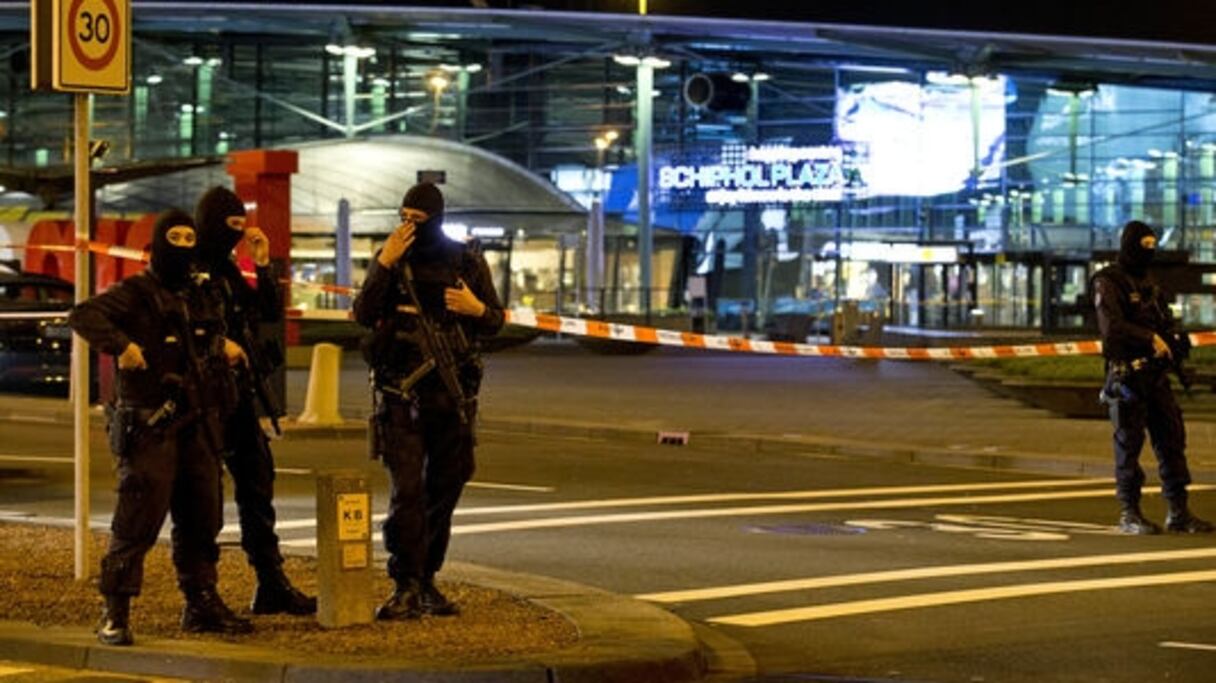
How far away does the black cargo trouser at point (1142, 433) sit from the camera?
14.3m

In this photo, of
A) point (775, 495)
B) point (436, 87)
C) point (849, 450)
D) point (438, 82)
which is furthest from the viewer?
point (436, 87)

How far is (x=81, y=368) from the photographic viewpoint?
10.9 meters

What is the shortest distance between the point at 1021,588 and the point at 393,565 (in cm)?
366

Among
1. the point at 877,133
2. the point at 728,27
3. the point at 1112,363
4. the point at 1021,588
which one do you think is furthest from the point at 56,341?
the point at 877,133

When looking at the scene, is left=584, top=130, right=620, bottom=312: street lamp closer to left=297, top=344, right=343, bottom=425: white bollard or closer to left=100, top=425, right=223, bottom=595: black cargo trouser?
left=297, top=344, right=343, bottom=425: white bollard

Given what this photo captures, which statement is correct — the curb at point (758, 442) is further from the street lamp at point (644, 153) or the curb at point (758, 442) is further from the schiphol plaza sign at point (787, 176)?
the schiphol plaza sign at point (787, 176)

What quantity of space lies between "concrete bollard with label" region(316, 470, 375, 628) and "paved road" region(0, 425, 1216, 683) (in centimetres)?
182

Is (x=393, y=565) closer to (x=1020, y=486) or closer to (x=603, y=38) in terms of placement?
(x=1020, y=486)

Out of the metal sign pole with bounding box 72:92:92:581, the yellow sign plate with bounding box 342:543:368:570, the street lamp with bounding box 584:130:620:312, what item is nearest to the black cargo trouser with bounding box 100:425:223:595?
the yellow sign plate with bounding box 342:543:368:570

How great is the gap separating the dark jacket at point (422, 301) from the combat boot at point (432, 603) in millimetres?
978

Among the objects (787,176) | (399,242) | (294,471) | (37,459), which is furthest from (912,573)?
(787,176)

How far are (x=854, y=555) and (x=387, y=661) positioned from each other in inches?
191

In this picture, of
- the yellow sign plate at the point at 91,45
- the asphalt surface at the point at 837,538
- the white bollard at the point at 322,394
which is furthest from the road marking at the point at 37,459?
the yellow sign plate at the point at 91,45

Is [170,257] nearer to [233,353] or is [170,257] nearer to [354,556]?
[233,353]
